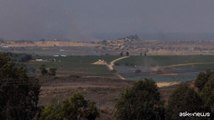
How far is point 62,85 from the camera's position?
197 ft

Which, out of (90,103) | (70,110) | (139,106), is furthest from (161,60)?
(70,110)

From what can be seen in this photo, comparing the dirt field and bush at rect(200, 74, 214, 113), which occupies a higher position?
bush at rect(200, 74, 214, 113)

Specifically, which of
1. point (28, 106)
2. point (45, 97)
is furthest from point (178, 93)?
point (45, 97)

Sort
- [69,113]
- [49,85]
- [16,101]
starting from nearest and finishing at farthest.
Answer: [69,113], [16,101], [49,85]

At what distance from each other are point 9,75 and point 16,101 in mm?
1920

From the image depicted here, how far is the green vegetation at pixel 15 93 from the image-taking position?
92.1ft

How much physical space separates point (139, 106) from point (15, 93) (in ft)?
22.2

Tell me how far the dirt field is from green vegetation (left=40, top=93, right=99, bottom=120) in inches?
228

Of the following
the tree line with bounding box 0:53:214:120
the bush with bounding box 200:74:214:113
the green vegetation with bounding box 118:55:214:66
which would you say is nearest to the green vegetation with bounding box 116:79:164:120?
the tree line with bounding box 0:53:214:120

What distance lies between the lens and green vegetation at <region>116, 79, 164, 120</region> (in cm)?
2716

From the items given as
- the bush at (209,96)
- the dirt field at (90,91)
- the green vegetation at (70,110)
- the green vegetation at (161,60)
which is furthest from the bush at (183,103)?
the green vegetation at (161,60)

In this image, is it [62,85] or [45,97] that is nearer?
[45,97]

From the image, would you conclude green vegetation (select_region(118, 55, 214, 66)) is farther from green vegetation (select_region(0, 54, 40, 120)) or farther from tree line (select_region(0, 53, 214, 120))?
tree line (select_region(0, 53, 214, 120))

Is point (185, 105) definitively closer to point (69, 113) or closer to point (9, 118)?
point (69, 113)
